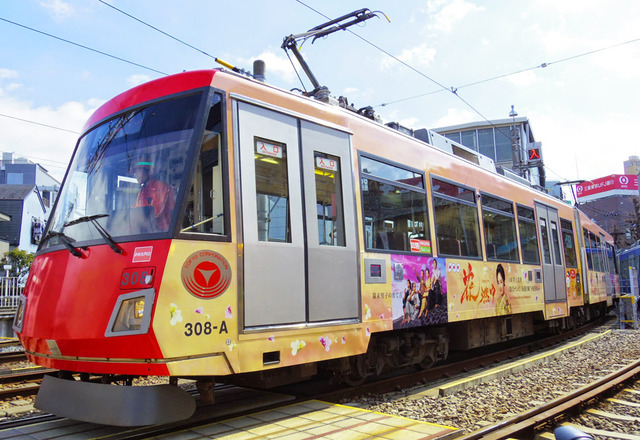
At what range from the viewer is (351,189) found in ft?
17.5

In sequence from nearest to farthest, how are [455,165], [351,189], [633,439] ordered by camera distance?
1. [633,439]
2. [351,189]
3. [455,165]

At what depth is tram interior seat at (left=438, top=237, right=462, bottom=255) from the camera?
682 cm

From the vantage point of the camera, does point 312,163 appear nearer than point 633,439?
No

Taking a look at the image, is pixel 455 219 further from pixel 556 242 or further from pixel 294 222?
pixel 556 242

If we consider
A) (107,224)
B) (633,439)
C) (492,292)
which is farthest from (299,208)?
(492,292)

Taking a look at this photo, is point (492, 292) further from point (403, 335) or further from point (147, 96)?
point (147, 96)

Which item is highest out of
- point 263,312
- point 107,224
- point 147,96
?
point 147,96

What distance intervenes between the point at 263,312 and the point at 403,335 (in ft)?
9.19

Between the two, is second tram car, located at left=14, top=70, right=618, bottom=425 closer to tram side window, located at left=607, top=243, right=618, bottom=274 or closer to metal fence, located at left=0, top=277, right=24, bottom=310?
metal fence, located at left=0, top=277, right=24, bottom=310

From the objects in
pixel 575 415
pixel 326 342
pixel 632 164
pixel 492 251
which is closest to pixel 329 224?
pixel 326 342

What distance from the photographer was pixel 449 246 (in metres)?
7.02

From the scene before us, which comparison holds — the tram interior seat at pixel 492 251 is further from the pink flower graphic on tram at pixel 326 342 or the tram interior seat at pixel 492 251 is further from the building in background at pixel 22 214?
the building in background at pixel 22 214

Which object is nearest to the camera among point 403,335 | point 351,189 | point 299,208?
point 299,208

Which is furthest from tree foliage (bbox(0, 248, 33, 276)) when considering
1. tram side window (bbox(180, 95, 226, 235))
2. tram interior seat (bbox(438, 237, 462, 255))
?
tram side window (bbox(180, 95, 226, 235))
